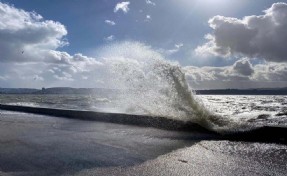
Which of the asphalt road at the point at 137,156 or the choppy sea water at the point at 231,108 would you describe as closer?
the asphalt road at the point at 137,156

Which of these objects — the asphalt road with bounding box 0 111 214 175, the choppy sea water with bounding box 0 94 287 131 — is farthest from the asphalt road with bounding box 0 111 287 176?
the choppy sea water with bounding box 0 94 287 131

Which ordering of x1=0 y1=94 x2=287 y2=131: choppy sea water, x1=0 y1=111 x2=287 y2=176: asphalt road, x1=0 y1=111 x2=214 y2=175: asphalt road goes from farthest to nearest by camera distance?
x1=0 y1=94 x2=287 y2=131: choppy sea water < x1=0 y1=111 x2=214 y2=175: asphalt road < x1=0 y1=111 x2=287 y2=176: asphalt road

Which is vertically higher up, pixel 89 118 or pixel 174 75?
pixel 174 75

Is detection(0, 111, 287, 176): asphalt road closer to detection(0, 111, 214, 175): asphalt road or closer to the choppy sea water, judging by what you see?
detection(0, 111, 214, 175): asphalt road

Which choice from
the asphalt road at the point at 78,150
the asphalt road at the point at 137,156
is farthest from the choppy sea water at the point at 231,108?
the asphalt road at the point at 78,150

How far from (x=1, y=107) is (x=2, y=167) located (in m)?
24.3

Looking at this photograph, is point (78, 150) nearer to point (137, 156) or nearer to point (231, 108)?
point (137, 156)

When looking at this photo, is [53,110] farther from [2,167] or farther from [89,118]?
[2,167]

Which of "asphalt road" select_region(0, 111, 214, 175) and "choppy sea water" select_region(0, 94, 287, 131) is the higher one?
"choppy sea water" select_region(0, 94, 287, 131)

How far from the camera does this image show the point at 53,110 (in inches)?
739

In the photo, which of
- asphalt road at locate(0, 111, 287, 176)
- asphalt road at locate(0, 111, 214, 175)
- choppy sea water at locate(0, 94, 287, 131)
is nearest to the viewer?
asphalt road at locate(0, 111, 287, 176)

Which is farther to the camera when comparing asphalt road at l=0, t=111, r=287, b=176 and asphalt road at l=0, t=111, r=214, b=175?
asphalt road at l=0, t=111, r=214, b=175

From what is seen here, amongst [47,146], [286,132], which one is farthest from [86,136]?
[286,132]

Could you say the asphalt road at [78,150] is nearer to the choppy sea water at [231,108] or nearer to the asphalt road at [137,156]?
the asphalt road at [137,156]
